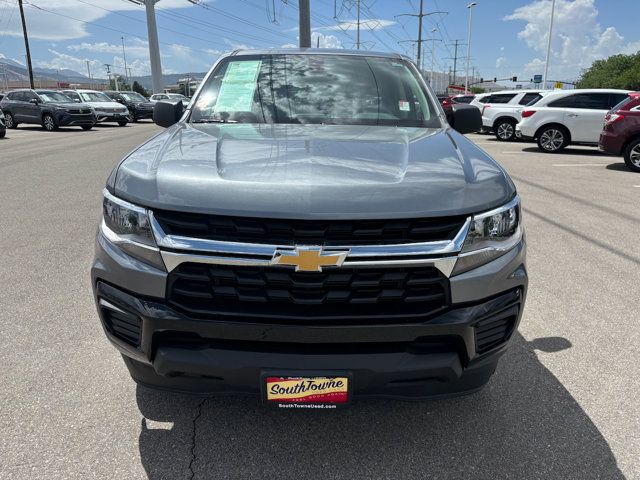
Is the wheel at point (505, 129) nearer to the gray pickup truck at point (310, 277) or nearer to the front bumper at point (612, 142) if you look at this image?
the front bumper at point (612, 142)

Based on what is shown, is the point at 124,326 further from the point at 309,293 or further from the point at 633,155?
the point at 633,155

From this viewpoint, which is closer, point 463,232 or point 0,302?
point 463,232

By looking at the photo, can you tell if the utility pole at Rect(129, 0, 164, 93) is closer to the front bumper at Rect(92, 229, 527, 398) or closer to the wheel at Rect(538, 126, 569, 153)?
the wheel at Rect(538, 126, 569, 153)

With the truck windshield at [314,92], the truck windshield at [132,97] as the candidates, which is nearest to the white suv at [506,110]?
the truck windshield at [314,92]

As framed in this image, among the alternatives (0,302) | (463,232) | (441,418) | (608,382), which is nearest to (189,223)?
(463,232)

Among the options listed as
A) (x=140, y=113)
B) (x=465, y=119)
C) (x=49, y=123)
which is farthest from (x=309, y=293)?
(x=140, y=113)

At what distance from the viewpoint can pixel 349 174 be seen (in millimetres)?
2127

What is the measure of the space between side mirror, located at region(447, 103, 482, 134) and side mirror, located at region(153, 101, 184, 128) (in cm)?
188

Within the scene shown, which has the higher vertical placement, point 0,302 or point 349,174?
point 349,174

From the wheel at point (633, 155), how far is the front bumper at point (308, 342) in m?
10.9

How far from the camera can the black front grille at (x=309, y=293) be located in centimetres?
197

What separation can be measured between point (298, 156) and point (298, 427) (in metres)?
1.29

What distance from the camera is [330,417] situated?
8.66ft

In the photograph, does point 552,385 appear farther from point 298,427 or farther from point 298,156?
point 298,156
